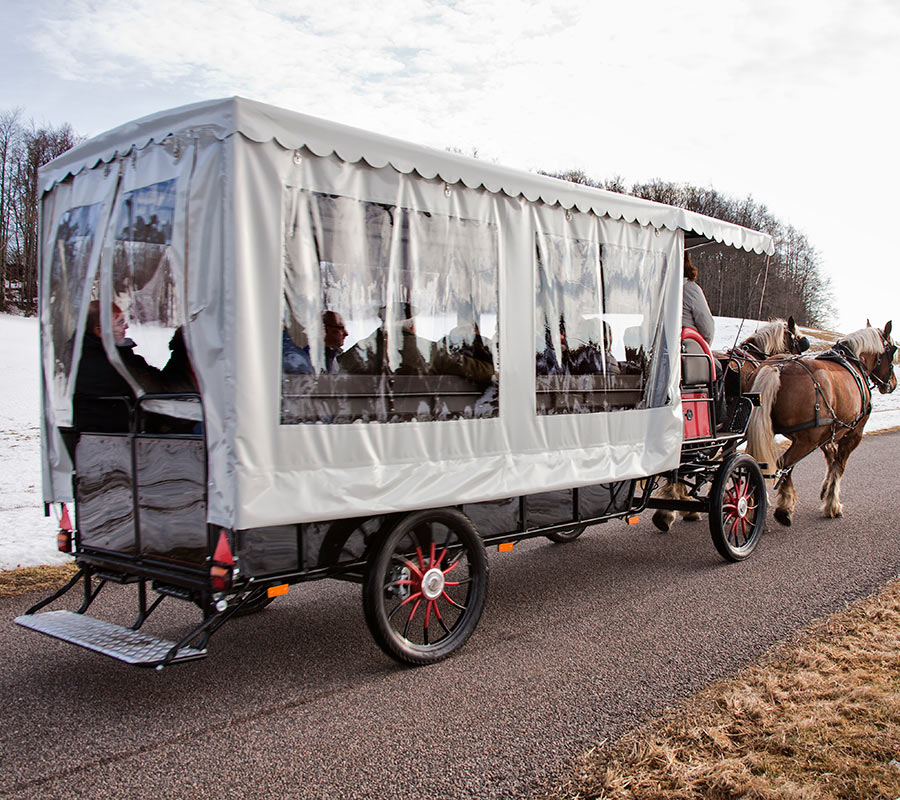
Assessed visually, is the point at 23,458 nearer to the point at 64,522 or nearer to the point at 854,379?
the point at 64,522

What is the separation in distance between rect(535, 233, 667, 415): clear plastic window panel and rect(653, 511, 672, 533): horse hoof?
2.29 meters

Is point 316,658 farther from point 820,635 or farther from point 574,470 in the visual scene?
point 820,635

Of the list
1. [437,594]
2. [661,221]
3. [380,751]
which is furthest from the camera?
[661,221]

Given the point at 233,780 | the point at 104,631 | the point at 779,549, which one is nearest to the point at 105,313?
→ the point at 104,631

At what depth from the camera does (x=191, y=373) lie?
4340 mm

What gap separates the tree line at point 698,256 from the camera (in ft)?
155

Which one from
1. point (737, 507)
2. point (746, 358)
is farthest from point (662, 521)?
point (746, 358)

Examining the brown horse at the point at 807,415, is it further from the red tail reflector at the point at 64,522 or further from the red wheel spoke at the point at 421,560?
the red tail reflector at the point at 64,522

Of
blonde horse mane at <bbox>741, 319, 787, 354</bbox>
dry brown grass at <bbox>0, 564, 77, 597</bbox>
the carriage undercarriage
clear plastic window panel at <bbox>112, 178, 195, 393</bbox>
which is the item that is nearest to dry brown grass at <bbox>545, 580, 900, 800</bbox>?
the carriage undercarriage

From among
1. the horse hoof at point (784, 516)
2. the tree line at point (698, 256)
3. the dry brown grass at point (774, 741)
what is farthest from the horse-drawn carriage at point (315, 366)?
the tree line at point (698, 256)

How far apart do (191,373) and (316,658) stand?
67.5 inches

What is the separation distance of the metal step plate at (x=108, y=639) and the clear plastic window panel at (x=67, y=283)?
1.28 meters

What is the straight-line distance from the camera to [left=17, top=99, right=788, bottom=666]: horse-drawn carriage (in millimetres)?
3770

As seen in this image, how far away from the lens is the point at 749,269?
54.1 m
